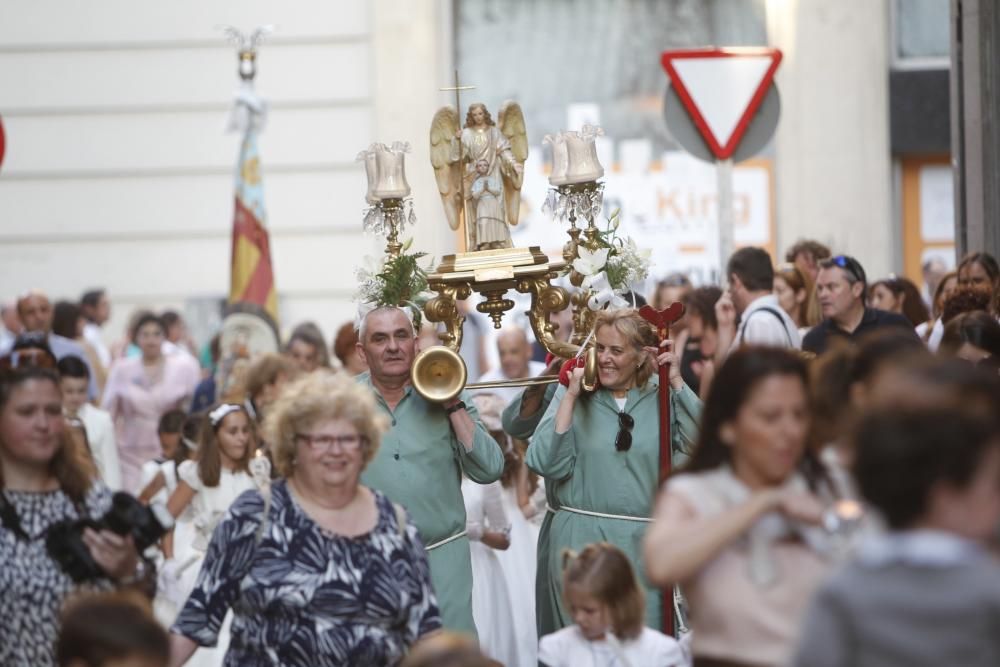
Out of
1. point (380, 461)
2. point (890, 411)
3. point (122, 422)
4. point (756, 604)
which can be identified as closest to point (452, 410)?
point (380, 461)

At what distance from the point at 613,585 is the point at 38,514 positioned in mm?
2185

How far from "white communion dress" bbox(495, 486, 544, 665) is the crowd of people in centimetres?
2

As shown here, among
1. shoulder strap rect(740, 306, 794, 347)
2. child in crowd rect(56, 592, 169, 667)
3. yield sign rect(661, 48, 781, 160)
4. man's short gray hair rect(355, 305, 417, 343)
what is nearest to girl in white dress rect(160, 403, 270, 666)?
man's short gray hair rect(355, 305, 417, 343)

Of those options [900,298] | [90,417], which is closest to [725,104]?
[900,298]

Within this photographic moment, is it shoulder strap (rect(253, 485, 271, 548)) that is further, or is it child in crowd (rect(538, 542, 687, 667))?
child in crowd (rect(538, 542, 687, 667))

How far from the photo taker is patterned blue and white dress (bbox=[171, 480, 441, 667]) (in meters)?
5.90

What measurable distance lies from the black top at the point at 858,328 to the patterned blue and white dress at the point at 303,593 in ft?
14.7

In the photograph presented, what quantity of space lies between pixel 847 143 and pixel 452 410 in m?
10.6

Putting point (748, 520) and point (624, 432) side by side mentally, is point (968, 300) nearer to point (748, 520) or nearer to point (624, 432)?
point (624, 432)

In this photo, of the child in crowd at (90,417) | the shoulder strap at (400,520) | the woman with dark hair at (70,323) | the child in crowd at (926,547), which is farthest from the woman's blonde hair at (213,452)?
the child in crowd at (926,547)

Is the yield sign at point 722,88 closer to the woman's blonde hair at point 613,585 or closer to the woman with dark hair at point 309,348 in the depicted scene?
the woman with dark hair at point 309,348

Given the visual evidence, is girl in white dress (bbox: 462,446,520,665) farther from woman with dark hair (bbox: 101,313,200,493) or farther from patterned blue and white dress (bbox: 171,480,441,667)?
woman with dark hair (bbox: 101,313,200,493)

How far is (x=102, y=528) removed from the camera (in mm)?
6098

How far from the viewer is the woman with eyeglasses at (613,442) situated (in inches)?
325
